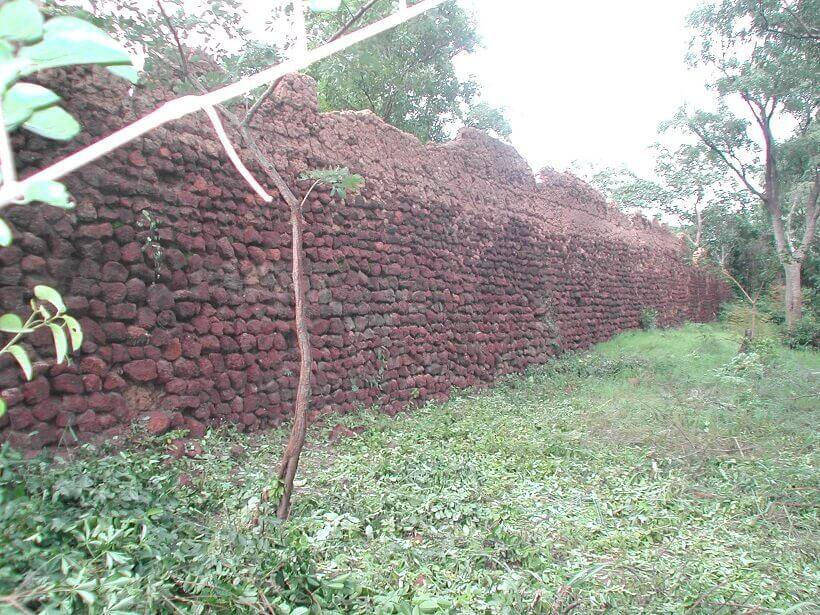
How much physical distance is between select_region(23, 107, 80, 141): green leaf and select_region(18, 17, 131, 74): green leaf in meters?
0.06

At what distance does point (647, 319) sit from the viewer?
1270 cm

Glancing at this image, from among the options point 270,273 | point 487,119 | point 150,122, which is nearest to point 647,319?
point 487,119

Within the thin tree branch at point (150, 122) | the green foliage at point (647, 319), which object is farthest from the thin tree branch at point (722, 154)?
the thin tree branch at point (150, 122)

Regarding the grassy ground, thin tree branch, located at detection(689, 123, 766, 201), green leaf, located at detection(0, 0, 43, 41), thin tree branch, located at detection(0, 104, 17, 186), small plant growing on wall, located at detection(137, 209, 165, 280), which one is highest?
thin tree branch, located at detection(689, 123, 766, 201)

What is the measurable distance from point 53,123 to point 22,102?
37 millimetres

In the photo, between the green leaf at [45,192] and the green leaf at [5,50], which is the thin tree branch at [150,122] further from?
the green leaf at [5,50]

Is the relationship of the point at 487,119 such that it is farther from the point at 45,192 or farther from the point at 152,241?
the point at 45,192

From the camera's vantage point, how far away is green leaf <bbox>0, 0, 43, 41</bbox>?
2.16ft

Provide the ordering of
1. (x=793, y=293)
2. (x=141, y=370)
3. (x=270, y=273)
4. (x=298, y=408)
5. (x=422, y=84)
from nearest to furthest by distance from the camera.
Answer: (x=298, y=408) → (x=141, y=370) → (x=270, y=273) → (x=422, y=84) → (x=793, y=293)

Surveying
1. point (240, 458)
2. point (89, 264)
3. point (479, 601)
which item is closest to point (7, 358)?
point (89, 264)

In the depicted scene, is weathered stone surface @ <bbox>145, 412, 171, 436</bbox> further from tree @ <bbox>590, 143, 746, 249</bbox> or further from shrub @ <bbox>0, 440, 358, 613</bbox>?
tree @ <bbox>590, 143, 746, 249</bbox>

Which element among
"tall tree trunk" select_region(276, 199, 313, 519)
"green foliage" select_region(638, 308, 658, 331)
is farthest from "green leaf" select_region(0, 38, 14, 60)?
"green foliage" select_region(638, 308, 658, 331)

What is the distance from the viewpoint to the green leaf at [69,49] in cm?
67

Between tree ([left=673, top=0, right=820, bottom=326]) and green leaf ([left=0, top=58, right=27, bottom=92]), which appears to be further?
tree ([left=673, top=0, right=820, bottom=326])
